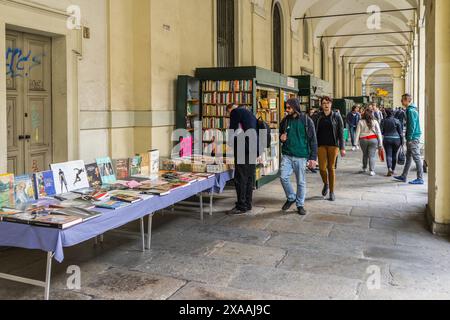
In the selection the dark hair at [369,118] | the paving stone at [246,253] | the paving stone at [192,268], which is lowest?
the paving stone at [192,268]

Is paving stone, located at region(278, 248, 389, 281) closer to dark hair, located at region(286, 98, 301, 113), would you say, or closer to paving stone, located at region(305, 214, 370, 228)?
paving stone, located at region(305, 214, 370, 228)

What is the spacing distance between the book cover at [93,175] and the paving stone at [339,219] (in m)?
2.84

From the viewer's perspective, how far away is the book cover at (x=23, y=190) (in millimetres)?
3955

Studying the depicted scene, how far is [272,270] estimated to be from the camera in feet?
13.9

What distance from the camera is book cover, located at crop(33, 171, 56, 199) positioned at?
164 inches

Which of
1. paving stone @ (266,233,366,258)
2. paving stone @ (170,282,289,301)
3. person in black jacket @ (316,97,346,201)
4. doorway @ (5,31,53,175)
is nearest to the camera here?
paving stone @ (170,282,289,301)

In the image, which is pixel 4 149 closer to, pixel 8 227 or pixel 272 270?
pixel 8 227

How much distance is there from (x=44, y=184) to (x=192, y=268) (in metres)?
1.59

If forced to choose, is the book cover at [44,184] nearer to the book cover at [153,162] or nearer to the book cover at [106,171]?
the book cover at [106,171]

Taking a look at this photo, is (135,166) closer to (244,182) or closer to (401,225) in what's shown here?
(244,182)

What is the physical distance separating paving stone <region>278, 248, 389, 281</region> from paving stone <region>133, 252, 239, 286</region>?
565mm

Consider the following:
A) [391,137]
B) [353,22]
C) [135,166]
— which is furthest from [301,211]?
[353,22]

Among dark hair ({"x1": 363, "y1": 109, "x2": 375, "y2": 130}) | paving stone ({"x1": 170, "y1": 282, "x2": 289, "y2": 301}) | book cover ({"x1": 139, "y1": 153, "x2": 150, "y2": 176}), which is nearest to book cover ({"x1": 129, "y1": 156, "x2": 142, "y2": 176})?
book cover ({"x1": 139, "y1": 153, "x2": 150, "y2": 176})

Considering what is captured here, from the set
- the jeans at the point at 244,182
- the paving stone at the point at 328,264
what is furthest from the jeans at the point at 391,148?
the paving stone at the point at 328,264
